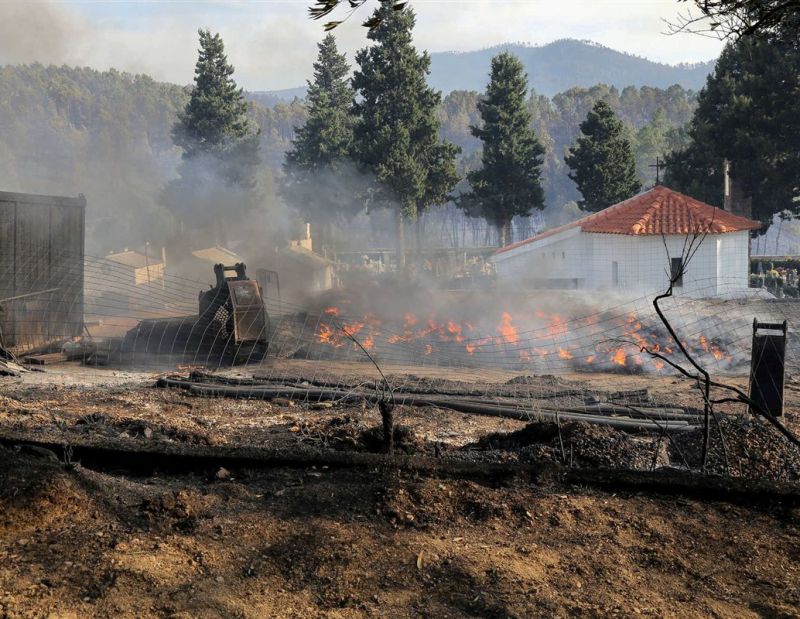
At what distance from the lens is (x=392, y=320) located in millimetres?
24000

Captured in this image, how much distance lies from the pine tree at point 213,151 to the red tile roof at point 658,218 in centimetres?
2641

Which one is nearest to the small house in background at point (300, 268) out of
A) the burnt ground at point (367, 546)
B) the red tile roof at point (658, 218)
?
the red tile roof at point (658, 218)

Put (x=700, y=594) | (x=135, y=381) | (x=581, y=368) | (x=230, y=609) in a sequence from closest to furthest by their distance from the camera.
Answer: (x=230, y=609) < (x=700, y=594) < (x=135, y=381) < (x=581, y=368)

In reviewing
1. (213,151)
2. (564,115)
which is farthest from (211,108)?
(564,115)

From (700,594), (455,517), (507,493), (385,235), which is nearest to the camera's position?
(700,594)

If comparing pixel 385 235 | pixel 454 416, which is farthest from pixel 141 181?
pixel 454 416

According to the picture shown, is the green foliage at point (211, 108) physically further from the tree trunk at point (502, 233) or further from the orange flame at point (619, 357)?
the orange flame at point (619, 357)

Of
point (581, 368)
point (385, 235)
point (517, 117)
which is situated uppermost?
point (517, 117)

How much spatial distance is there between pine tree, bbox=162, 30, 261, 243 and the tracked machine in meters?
35.3

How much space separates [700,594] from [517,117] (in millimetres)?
44117

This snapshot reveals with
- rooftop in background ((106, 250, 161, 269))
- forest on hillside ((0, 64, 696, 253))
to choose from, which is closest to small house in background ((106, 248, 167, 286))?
rooftop in background ((106, 250, 161, 269))

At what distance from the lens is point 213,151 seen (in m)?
52.0

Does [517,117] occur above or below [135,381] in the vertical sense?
above

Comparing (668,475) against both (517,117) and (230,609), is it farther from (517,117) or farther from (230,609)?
(517,117)
